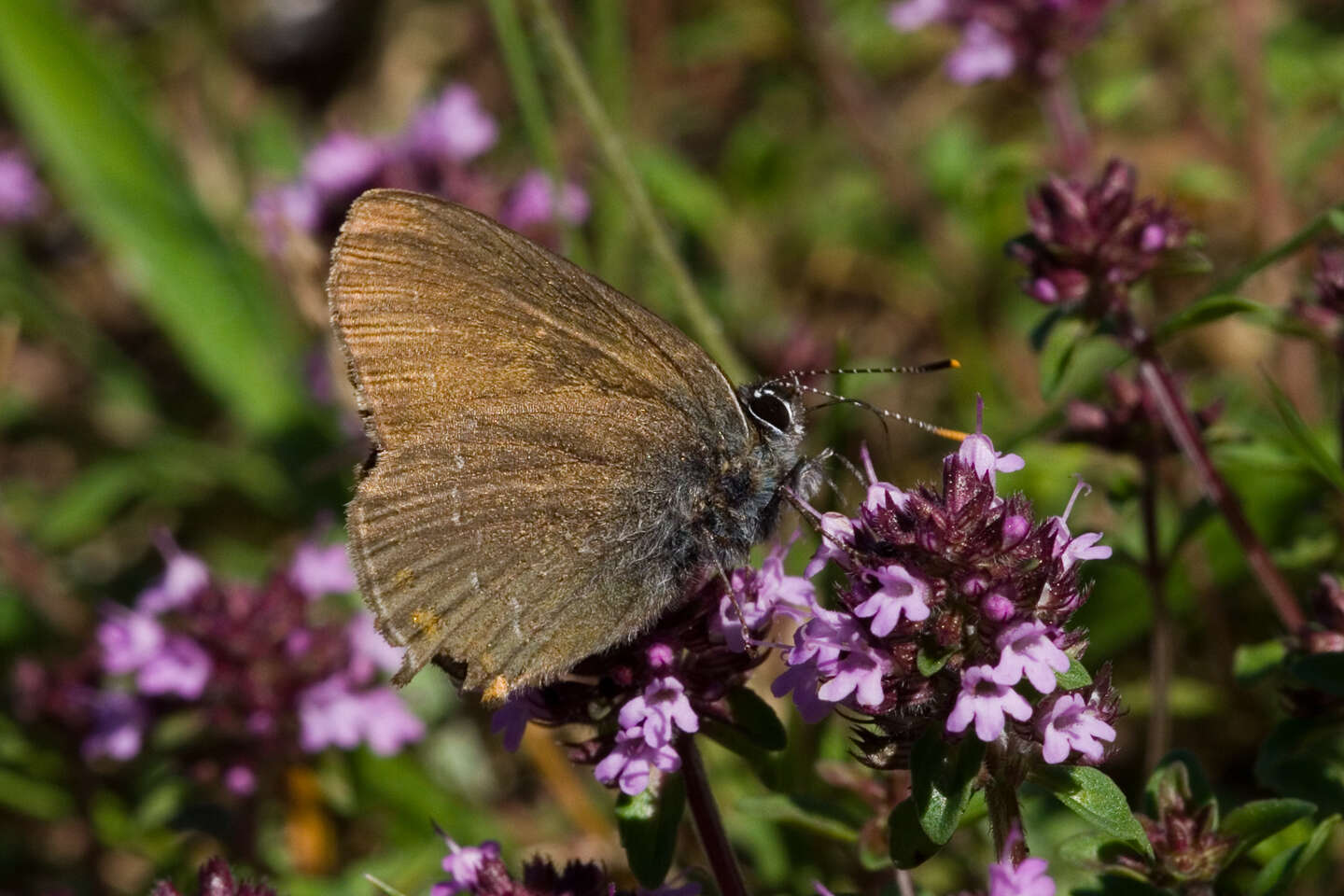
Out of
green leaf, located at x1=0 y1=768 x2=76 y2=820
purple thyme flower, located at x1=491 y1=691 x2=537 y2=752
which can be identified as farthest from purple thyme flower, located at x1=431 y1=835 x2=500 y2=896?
green leaf, located at x1=0 y1=768 x2=76 y2=820

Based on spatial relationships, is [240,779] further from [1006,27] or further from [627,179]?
[1006,27]

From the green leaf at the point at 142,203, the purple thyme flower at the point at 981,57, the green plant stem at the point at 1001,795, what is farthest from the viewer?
the green leaf at the point at 142,203

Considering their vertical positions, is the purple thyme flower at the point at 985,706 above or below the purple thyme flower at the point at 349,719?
above

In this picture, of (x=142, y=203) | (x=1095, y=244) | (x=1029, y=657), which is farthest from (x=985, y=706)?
(x=142, y=203)

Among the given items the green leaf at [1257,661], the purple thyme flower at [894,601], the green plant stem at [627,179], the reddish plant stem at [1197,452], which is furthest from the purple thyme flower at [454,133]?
the purple thyme flower at [894,601]

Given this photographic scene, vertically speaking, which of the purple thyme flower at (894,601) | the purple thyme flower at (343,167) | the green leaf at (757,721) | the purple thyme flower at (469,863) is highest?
the purple thyme flower at (894,601)

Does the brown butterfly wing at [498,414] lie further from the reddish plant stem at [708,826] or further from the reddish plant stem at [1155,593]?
the reddish plant stem at [1155,593]

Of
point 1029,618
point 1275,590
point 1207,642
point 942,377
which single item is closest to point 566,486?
point 1029,618
